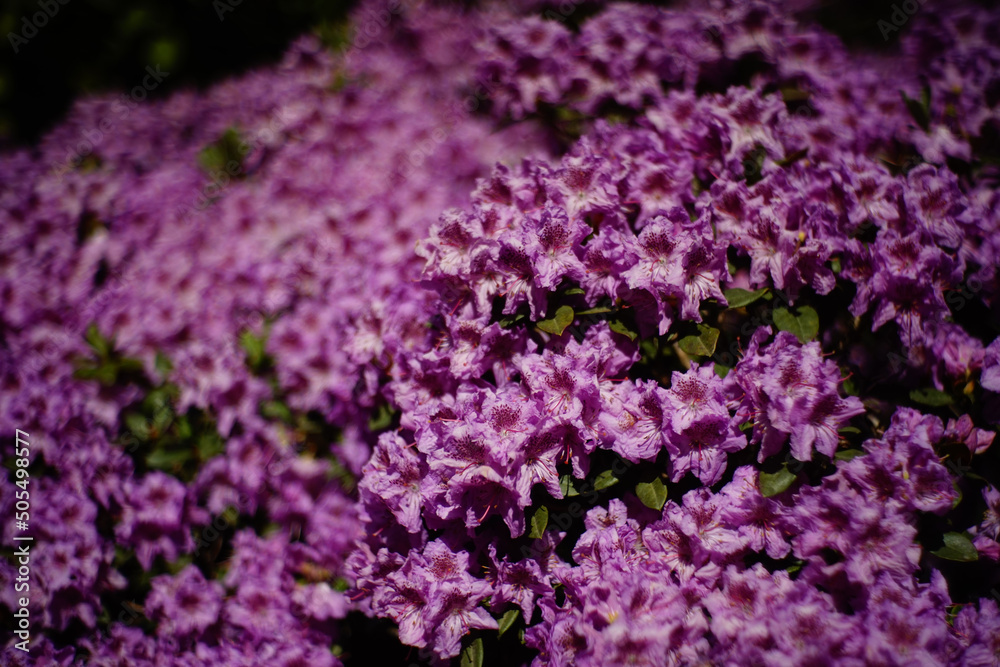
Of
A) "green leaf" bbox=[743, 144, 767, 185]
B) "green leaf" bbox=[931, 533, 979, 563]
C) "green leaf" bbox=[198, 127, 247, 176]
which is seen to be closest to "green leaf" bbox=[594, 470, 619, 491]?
"green leaf" bbox=[931, 533, 979, 563]

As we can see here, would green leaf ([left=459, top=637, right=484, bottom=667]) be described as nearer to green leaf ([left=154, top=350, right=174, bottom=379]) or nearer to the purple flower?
the purple flower

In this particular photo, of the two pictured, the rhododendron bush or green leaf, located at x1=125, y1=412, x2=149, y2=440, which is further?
green leaf, located at x1=125, y1=412, x2=149, y2=440

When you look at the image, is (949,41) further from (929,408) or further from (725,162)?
(929,408)

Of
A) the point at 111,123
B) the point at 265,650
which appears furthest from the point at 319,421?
the point at 111,123

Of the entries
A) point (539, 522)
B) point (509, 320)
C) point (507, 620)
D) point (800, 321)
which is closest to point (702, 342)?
point (800, 321)

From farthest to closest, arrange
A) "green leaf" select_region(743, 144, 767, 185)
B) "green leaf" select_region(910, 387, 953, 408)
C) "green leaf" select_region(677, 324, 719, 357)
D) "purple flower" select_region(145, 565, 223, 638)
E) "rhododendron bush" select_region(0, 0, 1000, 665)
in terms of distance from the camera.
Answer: "purple flower" select_region(145, 565, 223, 638) < "green leaf" select_region(743, 144, 767, 185) < "green leaf" select_region(910, 387, 953, 408) < "green leaf" select_region(677, 324, 719, 357) < "rhododendron bush" select_region(0, 0, 1000, 665)

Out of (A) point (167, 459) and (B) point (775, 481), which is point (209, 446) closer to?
(A) point (167, 459)

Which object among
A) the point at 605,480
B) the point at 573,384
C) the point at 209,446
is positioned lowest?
the point at 209,446

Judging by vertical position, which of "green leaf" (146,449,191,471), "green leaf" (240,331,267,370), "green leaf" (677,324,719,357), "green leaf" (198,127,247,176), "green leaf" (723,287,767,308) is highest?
"green leaf" (198,127,247,176)
